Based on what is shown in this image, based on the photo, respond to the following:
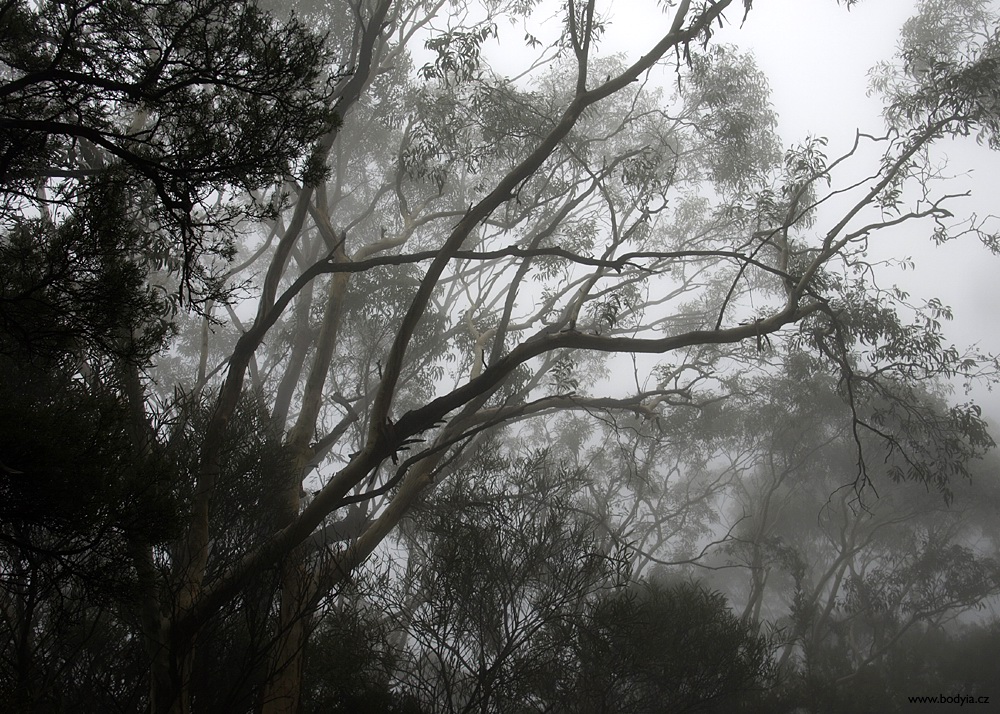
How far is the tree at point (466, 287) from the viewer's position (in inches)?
175

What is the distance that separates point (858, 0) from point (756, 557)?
33.4 ft

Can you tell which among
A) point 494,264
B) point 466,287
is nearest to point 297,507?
point 466,287

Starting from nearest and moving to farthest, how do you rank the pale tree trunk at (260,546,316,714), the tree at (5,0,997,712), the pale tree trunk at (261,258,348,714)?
the tree at (5,0,997,712) → the pale tree trunk at (260,546,316,714) → the pale tree trunk at (261,258,348,714)

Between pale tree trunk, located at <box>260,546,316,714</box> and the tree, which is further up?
the tree

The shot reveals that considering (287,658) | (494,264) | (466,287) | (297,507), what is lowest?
(287,658)

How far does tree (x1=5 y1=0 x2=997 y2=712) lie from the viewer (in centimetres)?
446

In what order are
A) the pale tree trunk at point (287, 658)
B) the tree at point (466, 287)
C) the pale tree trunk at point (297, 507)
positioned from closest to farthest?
the tree at point (466, 287), the pale tree trunk at point (287, 658), the pale tree trunk at point (297, 507)

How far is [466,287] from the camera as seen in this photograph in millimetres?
12039

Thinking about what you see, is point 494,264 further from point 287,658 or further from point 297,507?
point 287,658

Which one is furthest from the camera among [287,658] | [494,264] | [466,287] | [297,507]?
[494,264]

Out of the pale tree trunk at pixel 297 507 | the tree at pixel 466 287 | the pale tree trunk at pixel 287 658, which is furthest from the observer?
the pale tree trunk at pixel 297 507

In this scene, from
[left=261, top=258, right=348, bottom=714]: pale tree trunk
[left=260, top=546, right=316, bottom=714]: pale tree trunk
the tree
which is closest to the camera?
the tree

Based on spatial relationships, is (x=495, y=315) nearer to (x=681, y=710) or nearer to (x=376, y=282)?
(x=376, y=282)

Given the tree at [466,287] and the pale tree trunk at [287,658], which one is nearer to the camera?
the tree at [466,287]
